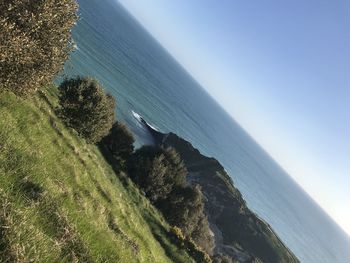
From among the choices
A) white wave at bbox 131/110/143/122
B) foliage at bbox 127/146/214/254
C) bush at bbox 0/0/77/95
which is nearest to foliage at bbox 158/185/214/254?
foliage at bbox 127/146/214/254

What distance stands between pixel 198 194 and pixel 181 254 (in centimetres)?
2225

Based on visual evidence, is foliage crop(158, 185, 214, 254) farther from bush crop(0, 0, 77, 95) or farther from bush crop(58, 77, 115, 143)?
bush crop(0, 0, 77, 95)

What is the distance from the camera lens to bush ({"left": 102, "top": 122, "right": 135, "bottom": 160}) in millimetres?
50875

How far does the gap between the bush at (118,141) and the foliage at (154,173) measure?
4.40 feet

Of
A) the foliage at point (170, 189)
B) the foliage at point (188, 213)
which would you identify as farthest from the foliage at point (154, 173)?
the foliage at point (188, 213)

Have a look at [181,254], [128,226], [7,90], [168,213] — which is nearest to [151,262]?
[128,226]

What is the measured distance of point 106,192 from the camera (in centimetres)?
2361

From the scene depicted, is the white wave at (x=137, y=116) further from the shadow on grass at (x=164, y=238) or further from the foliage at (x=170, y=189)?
the shadow on grass at (x=164, y=238)

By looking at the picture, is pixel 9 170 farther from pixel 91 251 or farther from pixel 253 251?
pixel 253 251

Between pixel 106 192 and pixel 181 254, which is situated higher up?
pixel 106 192

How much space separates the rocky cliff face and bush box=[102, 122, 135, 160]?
3458 centimetres

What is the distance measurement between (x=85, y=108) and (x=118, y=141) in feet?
50.6

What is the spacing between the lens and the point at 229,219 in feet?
314

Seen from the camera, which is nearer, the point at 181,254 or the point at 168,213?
the point at 181,254
